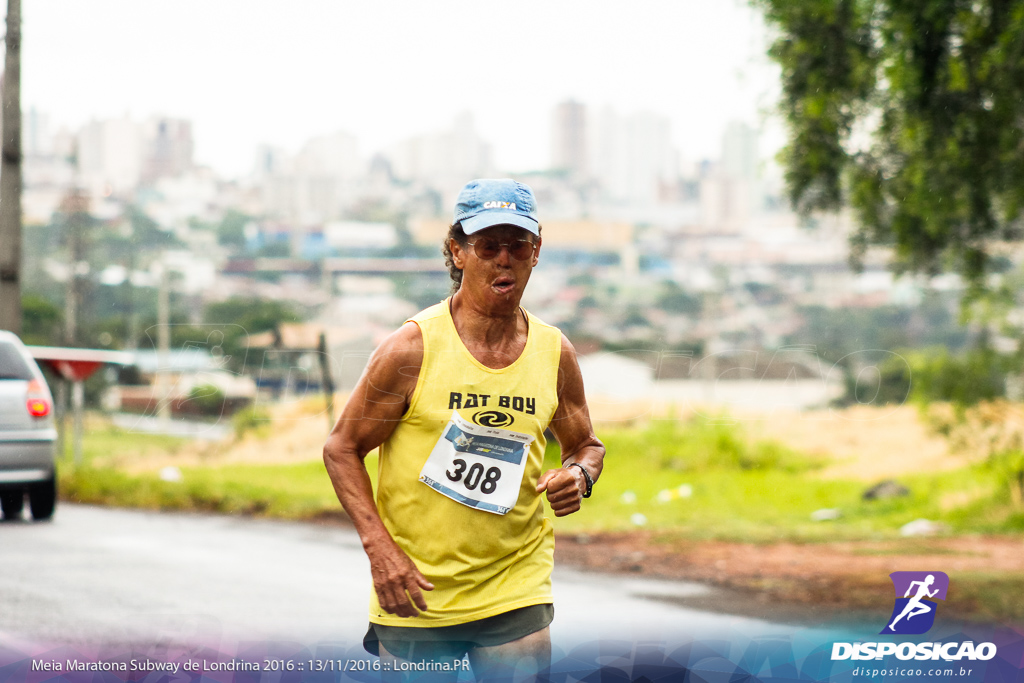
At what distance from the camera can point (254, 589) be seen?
5602mm

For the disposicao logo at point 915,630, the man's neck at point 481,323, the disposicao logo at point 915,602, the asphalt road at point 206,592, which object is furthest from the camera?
the asphalt road at point 206,592

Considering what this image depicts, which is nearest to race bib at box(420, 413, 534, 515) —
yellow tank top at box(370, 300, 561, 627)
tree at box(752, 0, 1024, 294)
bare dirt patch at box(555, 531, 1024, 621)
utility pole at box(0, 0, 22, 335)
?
yellow tank top at box(370, 300, 561, 627)

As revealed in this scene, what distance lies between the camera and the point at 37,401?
4.31 metres

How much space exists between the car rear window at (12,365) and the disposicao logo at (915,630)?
3.28 meters

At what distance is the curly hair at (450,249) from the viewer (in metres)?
2.57

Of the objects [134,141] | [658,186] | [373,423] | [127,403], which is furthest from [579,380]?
[658,186]

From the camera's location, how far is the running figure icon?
378cm

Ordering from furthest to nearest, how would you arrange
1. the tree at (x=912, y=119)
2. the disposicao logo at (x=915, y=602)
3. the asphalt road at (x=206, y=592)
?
the tree at (x=912, y=119) < the asphalt road at (x=206, y=592) < the disposicao logo at (x=915, y=602)

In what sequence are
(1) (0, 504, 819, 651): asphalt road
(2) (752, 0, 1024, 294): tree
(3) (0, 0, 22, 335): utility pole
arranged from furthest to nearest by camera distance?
(2) (752, 0, 1024, 294): tree
(3) (0, 0, 22, 335): utility pole
(1) (0, 504, 819, 651): asphalt road

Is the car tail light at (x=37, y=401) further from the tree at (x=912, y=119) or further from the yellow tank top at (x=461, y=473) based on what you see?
the tree at (x=912, y=119)

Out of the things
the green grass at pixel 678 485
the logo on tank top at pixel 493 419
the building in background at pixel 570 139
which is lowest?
the green grass at pixel 678 485

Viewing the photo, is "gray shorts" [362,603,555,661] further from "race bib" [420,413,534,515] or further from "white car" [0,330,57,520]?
"white car" [0,330,57,520]

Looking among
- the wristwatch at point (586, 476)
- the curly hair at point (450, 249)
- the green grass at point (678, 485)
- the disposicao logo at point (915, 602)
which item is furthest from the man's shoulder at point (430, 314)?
the green grass at point (678, 485)

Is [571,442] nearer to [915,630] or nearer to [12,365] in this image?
[915,630]
